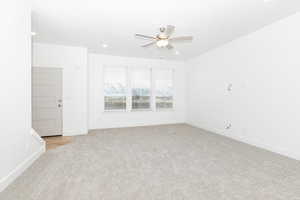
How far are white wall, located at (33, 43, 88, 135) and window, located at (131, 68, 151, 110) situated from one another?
1935mm

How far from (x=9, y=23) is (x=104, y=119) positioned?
4.08 m

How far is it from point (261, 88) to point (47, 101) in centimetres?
604

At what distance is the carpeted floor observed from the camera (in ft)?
6.26

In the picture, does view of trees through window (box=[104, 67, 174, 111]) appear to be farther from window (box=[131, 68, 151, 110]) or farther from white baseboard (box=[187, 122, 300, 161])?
white baseboard (box=[187, 122, 300, 161])

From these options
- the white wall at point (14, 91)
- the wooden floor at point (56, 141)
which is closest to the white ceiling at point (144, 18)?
the white wall at point (14, 91)

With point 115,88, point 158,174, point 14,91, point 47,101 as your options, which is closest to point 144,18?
point 14,91

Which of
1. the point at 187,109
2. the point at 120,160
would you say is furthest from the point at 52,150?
the point at 187,109

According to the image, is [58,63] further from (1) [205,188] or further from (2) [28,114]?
(1) [205,188]

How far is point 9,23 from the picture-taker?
2135 mm

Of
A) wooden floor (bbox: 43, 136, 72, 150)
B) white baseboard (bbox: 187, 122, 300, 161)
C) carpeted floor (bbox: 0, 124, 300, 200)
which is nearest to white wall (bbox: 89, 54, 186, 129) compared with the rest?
wooden floor (bbox: 43, 136, 72, 150)

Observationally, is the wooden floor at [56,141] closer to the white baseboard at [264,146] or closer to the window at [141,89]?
the window at [141,89]

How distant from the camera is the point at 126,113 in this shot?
6.03m

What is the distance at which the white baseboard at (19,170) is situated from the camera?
6.55 ft

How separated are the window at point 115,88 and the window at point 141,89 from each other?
37 centimetres
